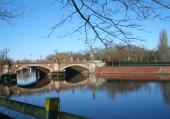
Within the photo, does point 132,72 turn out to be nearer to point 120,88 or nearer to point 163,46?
point 163,46

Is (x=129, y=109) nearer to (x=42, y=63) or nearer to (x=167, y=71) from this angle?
(x=167, y=71)

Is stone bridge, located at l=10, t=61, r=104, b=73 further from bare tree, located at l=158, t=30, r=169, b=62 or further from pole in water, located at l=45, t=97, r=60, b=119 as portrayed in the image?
pole in water, located at l=45, t=97, r=60, b=119

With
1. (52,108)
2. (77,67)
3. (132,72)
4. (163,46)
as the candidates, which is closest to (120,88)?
(132,72)

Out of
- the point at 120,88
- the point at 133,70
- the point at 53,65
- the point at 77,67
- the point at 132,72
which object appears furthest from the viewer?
the point at 77,67

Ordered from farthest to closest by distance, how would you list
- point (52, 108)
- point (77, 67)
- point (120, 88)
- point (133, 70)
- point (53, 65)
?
point (77, 67) → point (53, 65) → point (133, 70) → point (120, 88) → point (52, 108)

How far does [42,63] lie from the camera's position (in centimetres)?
6912

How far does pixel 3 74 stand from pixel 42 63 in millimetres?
12627

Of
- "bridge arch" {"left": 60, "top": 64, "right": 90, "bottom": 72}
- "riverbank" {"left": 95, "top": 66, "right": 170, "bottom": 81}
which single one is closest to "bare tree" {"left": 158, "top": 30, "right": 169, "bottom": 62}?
"riverbank" {"left": 95, "top": 66, "right": 170, "bottom": 81}

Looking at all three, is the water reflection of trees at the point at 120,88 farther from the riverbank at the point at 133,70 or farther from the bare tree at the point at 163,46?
the bare tree at the point at 163,46

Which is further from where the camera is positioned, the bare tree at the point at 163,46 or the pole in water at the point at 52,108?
the bare tree at the point at 163,46

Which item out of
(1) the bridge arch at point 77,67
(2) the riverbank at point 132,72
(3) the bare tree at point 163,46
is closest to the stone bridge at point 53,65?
(1) the bridge arch at point 77,67

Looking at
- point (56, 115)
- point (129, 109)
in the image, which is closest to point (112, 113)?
point (129, 109)

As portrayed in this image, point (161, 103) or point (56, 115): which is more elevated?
point (56, 115)

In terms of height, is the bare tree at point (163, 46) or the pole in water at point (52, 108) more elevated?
the bare tree at point (163, 46)
